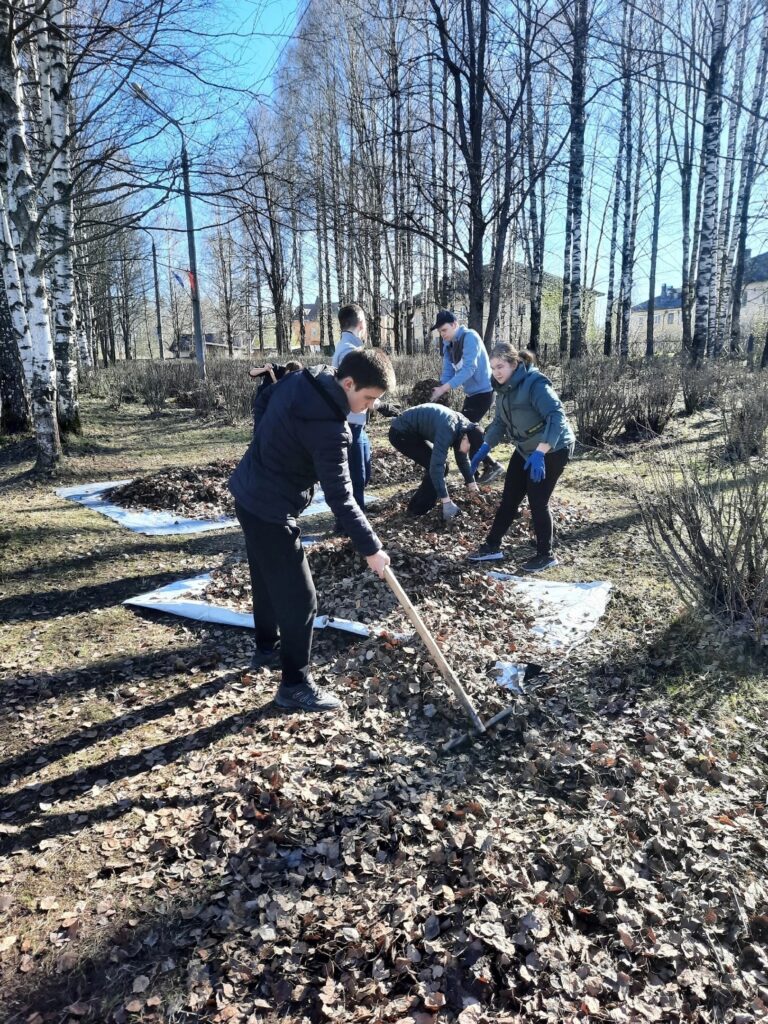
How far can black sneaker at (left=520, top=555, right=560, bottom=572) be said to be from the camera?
15.8 ft

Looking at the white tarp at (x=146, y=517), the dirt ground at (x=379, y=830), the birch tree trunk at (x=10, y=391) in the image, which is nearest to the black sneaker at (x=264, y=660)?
the dirt ground at (x=379, y=830)

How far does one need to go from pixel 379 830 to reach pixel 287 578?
1107 mm

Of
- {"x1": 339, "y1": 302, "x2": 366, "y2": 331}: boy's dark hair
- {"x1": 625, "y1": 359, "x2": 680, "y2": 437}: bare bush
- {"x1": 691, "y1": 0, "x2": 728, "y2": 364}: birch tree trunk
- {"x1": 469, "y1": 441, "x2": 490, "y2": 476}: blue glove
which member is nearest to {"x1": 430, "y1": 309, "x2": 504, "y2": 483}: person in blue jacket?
{"x1": 469, "y1": 441, "x2": 490, "y2": 476}: blue glove

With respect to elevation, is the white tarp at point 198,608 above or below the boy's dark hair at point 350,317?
below

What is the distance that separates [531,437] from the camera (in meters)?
4.52

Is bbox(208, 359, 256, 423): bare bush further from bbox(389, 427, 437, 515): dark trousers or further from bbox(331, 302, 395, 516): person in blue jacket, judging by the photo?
bbox(331, 302, 395, 516): person in blue jacket

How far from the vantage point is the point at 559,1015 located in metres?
1.74

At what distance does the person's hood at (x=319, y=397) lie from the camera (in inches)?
100

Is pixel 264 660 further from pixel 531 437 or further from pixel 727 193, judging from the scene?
pixel 727 193

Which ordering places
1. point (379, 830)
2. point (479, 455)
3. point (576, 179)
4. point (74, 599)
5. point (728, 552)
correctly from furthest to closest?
point (576, 179) → point (479, 455) → point (74, 599) → point (728, 552) → point (379, 830)

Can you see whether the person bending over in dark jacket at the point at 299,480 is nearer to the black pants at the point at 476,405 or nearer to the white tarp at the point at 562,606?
the white tarp at the point at 562,606

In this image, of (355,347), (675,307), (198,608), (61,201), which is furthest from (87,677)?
(675,307)

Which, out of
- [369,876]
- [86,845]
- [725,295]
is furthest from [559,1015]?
[725,295]

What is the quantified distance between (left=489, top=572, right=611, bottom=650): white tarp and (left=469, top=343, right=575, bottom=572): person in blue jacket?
1.07 feet
